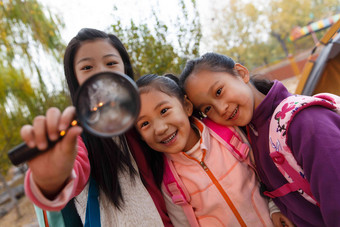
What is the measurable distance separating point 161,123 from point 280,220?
3.23 feet

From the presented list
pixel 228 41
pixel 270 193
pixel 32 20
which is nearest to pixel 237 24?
pixel 228 41

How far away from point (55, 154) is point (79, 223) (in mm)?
768

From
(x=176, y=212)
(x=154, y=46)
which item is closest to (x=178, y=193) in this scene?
(x=176, y=212)

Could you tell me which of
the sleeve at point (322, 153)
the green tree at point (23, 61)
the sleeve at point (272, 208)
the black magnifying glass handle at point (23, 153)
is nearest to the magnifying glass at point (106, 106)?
the black magnifying glass handle at point (23, 153)

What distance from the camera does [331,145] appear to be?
103cm

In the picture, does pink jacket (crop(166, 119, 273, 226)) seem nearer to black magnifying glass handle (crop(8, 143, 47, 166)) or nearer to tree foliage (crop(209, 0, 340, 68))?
black magnifying glass handle (crop(8, 143, 47, 166))

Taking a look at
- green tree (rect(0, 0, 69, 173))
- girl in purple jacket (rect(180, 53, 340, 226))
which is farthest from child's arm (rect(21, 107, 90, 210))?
green tree (rect(0, 0, 69, 173))

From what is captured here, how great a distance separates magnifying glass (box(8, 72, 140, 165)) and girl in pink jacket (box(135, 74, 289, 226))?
0.64 meters

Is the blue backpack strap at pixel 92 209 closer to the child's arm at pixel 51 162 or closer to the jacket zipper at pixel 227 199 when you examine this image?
the child's arm at pixel 51 162

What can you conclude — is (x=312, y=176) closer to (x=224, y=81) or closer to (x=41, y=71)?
(x=224, y=81)

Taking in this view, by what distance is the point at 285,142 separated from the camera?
3.98 ft

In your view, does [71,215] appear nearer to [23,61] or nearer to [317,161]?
[317,161]

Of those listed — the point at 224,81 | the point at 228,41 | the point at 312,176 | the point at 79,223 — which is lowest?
the point at 228,41

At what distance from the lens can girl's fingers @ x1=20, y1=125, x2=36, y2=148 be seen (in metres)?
0.77
